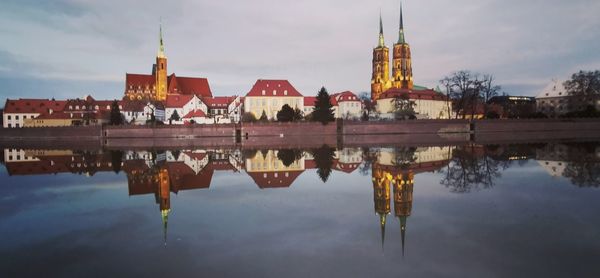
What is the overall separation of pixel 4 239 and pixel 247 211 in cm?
598

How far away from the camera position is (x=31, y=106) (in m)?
86.9

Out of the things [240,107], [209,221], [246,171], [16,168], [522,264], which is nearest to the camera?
[522,264]

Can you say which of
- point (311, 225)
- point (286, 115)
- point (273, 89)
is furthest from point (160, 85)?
point (311, 225)

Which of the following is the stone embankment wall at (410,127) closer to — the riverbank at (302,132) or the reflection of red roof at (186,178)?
the riverbank at (302,132)

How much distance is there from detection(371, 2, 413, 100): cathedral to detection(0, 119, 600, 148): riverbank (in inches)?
1386

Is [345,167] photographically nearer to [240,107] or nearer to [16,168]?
[16,168]

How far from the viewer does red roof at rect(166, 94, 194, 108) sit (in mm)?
83938

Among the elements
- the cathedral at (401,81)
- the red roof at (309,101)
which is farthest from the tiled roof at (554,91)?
the red roof at (309,101)

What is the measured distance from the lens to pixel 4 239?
10.4m

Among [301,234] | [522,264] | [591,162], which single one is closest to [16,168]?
[301,234]

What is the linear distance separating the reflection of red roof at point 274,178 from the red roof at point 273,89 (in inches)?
2216

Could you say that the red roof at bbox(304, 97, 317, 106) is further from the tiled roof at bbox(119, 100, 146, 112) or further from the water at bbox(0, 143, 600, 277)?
the water at bbox(0, 143, 600, 277)

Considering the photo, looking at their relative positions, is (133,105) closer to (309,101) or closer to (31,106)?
(31,106)

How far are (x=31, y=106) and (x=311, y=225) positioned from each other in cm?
9301
